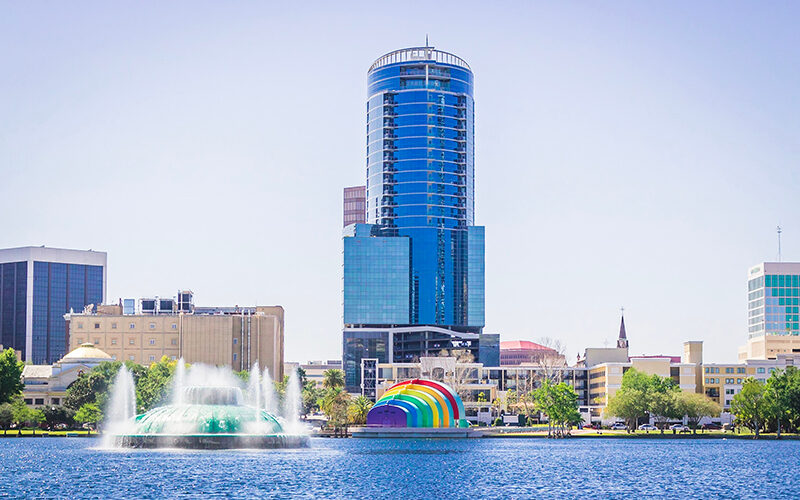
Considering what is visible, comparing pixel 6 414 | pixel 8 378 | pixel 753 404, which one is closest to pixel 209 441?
pixel 6 414

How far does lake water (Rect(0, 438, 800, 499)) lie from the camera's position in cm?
8388

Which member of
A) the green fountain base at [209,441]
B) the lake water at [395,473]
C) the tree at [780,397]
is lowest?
the lake water at [395,473]

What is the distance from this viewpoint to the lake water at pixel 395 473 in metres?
83.9

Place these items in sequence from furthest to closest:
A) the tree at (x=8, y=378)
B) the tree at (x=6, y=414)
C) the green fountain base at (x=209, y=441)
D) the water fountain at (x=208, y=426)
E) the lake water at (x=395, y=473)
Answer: the tree at (x=8, y=378) < the tree at (x=6, y=414) < the water fountain at (x=208, y=426) < the green fountain base at (x=209, y=441) < the lake water at (x=395, y=473)

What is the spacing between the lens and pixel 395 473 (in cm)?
10431

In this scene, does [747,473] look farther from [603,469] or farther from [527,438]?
[527,438]

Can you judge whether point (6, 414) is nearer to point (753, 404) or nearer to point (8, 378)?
point (8, 378)

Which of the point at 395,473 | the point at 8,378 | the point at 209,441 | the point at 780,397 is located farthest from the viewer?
the point at 8,378

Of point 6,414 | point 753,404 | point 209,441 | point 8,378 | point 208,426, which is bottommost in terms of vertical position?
point 6,414

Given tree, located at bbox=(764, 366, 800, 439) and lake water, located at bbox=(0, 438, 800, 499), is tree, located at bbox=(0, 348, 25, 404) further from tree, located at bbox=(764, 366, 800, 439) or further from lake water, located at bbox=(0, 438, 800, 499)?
tree, located at bbox=(764, 366, 800, 439)

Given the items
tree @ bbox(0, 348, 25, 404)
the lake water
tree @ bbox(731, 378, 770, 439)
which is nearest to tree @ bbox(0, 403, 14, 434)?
tree @ bbox(0, 348, 25, 404)

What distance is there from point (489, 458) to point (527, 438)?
234 ft

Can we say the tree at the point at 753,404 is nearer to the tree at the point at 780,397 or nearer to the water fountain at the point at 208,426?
the tree at the point at 780,397

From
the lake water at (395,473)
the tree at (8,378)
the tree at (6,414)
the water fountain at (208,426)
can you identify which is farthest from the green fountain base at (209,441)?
the tree at (8,378)
